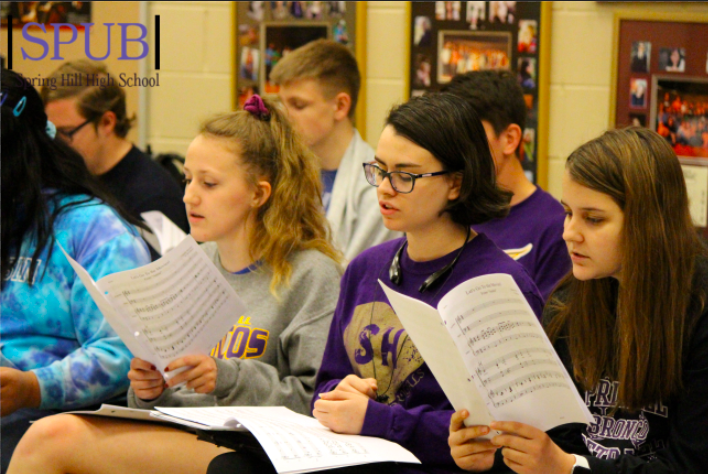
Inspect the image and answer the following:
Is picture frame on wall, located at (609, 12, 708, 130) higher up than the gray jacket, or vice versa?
picture frame on wall, located at (609, 12, 708, 130)

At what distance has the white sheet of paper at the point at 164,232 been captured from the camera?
2264mm

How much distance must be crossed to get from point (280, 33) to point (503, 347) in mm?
2341

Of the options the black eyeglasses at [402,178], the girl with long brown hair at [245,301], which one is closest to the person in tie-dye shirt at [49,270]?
the girl with long brown hair at [245,301]

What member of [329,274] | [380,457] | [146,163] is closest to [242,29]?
[146,163]

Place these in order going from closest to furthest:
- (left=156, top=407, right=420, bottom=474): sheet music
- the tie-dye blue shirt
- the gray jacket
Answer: (left=156, top=407, right=420, bottom=474): sheet music, the tie-dye blue shirt, the gray jacket

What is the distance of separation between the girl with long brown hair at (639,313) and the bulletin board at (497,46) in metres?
1.51

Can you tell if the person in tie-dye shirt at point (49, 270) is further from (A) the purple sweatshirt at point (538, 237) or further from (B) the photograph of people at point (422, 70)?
(B) the photograph of people at point (422, 70)

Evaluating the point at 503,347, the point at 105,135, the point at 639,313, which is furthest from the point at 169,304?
the point at 105,135

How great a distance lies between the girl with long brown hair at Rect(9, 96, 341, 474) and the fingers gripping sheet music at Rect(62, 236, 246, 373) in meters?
0.04

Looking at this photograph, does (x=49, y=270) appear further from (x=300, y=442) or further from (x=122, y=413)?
(x=300, y=442)

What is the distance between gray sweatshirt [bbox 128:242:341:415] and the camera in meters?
1.66

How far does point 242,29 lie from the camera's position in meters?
3.15

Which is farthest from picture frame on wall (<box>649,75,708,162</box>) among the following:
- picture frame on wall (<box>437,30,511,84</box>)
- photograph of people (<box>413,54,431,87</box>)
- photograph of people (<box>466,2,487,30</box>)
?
photograph of people (<box>413,54,431,87</box>)

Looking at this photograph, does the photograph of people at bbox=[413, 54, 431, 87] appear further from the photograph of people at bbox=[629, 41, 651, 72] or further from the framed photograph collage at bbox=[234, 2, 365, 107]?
the photograph of people at bbox=[629, 41, 651, 72]
